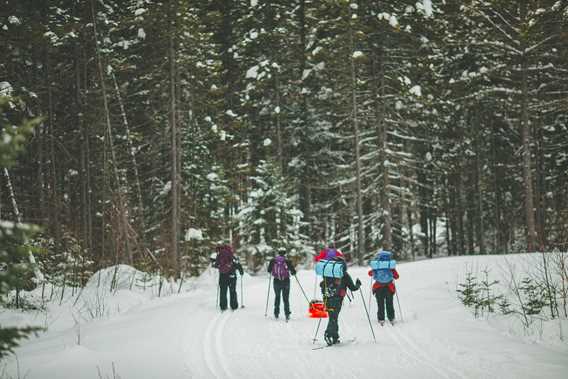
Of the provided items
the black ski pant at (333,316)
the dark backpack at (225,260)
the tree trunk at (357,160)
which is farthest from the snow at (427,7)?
the black ski pant at (333,316)

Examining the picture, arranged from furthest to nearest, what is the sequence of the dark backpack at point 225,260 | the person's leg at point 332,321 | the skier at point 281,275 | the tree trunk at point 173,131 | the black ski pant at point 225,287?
the tree trunk at point 173,131 < the dark backpack at point 225,260 < the black ski pant at point 225,287 < the skier at point 281,275 < the person's leg at point 332,321

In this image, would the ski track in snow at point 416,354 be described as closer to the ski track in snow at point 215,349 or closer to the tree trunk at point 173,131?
the ski track in snow at point 215,349

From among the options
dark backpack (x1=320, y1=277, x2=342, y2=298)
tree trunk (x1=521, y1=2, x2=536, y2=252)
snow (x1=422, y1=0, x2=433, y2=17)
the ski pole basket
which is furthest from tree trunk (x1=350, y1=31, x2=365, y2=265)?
dark backpack (x1=320, y1=277, x2=342, y2=298)

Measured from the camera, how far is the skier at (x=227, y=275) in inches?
514

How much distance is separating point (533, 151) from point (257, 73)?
2038cm

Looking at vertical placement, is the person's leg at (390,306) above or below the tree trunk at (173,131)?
below

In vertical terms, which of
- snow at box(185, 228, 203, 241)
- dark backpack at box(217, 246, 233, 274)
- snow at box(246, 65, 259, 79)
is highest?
snow at box(246, 65, 259, 79)

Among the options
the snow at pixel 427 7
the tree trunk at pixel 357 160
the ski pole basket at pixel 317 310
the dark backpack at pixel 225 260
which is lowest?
the ski pole basket at pixel 317 310

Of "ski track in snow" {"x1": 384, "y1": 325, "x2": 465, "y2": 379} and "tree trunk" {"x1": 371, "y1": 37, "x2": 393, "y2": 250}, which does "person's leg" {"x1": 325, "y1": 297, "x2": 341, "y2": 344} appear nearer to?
"ski track in snow" {"x1": 384, "y1": 325, "x2": 465, "y2": 379}

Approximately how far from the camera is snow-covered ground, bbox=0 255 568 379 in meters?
7.06

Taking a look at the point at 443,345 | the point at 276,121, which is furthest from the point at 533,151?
the point at 443,345

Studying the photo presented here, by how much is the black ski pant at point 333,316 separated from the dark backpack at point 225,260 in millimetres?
4659

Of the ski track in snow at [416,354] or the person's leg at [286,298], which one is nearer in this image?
the ski track in snow at [416,354]

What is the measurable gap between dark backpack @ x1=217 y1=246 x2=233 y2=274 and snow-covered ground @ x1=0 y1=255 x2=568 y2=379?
127 centimetres
